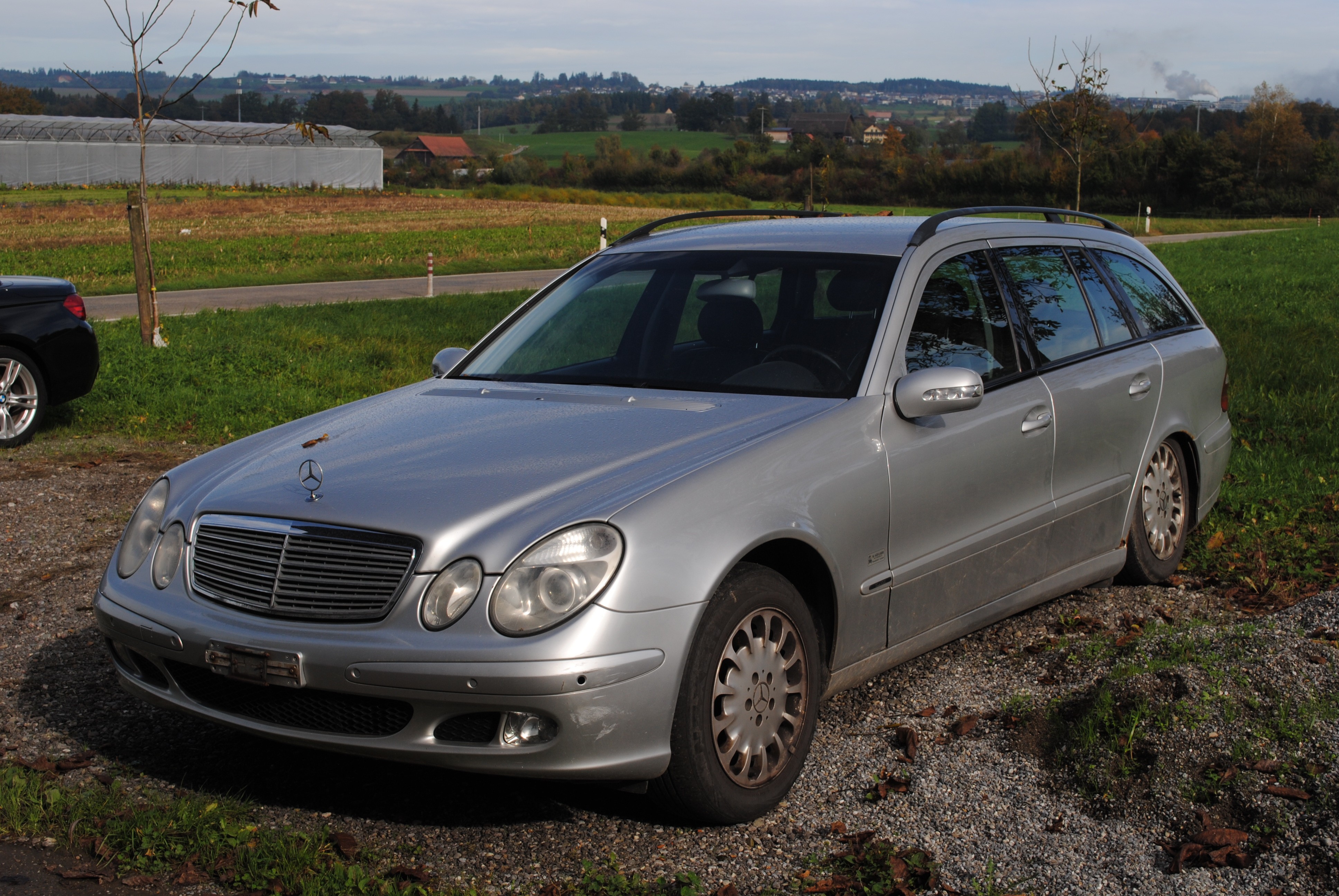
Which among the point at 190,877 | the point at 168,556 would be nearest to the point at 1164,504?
the point at 168,556

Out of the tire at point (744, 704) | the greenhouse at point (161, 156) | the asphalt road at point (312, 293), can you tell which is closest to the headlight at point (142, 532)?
the tire at point (744, 704)

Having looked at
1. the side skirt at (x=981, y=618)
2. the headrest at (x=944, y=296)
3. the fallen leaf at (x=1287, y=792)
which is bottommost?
the fallen leaf at (x=1287, y=792)

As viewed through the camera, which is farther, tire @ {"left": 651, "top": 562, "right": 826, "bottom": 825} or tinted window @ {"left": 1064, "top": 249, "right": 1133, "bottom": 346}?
tinted window @ {"left": 1064, "top": 249, "right": 1133, "bottom": 346}

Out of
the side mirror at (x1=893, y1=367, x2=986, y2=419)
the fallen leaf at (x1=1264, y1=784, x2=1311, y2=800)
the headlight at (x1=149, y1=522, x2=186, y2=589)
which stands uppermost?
the side mirror at (x1=893, y1=367, x2=986, y2=419)

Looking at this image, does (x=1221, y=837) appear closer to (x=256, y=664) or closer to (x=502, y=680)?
(x=502, y=680)

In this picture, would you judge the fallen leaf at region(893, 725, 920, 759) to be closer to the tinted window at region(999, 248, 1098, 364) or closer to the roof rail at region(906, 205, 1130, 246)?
the tinted window at region(999, 248, 1098, 364)

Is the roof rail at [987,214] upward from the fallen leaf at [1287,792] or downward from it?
upward

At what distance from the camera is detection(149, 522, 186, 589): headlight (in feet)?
12.0

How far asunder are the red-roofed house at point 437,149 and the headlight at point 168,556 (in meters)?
134

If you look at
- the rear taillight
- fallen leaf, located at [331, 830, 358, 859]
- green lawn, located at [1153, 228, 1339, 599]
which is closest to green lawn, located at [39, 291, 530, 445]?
the rear taillight

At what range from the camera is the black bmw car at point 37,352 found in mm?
9281

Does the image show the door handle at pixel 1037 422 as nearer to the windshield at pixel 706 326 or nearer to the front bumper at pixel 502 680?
the windshield at pixel 706 326

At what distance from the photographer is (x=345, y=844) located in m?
3.39

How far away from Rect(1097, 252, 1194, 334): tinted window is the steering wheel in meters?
2.03
